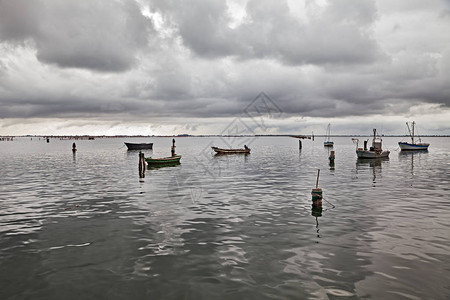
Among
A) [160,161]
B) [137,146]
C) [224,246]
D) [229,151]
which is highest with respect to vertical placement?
[137,146]

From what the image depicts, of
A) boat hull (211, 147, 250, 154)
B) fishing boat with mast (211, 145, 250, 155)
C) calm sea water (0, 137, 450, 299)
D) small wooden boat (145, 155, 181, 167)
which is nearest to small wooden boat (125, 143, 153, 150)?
fishing boat with mast (211, 145, 250, 155)

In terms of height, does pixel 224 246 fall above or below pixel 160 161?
below

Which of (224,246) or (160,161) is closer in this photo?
(224,246)

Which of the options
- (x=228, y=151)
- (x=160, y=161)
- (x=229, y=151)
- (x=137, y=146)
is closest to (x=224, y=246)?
(x=160, y=161)

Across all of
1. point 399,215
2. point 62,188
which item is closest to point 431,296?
point 399,215

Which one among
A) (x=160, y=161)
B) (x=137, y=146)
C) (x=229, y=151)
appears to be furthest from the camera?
(x=137, y=146)

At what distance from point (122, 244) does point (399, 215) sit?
1618 cm

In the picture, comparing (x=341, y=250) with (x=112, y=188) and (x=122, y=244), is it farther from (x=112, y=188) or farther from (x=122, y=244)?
(x=112, y=188)

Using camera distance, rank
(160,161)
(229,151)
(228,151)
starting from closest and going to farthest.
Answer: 1. (160,161)
2. (228,151)
3. (229,151)

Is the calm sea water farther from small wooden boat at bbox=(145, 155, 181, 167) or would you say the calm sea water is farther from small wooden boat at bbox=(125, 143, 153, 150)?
small wooden boat at bbox=(125, 143, 153, 150)

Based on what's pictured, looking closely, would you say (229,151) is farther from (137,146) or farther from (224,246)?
(224,246)

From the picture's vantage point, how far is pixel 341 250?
12805 millimetres

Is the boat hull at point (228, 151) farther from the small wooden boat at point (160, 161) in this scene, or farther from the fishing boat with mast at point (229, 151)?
the small wooden boat at point (160, 161)

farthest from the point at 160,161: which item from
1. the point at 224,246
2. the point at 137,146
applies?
the point at 137,146
